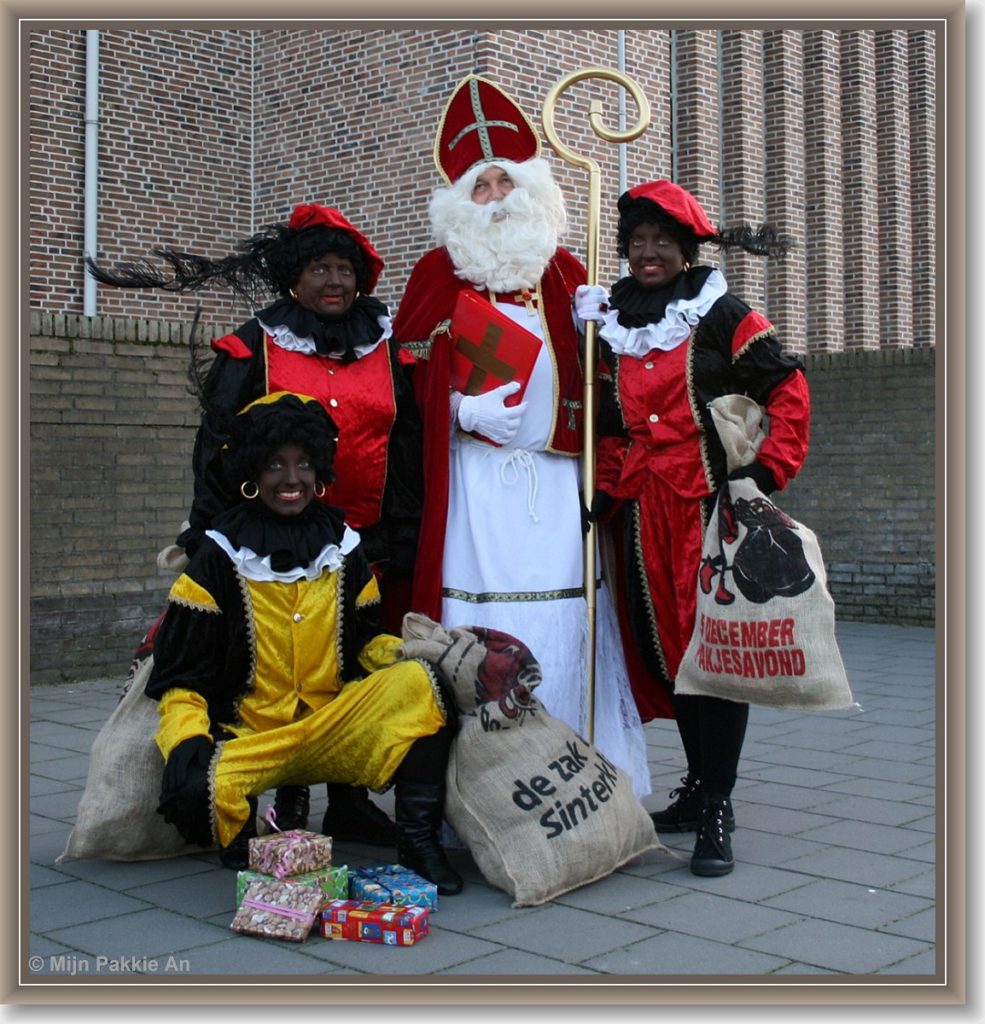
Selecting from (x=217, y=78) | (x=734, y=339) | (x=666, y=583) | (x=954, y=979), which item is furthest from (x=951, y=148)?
(x=217, y=78)

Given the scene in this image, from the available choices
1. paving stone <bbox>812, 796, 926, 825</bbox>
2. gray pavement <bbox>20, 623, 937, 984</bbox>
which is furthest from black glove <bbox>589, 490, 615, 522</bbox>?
paving stone <bbox>812, 796, 926, 825</bbox>

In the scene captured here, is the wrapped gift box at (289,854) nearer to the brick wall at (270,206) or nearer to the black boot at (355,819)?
the black boot at (355,819)

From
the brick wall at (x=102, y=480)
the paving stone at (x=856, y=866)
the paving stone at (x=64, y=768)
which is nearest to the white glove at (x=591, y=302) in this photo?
the paving stone at (x=856, y=866)

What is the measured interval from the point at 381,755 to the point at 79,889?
905 millimetres

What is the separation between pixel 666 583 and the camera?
4.09m

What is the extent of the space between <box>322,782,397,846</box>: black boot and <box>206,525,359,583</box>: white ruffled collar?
0.79 metres

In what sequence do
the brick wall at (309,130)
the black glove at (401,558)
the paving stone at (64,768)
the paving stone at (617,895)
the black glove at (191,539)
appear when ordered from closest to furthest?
the paving stone at (617,895) < the black glove at (191,539) < the black glove at (401,558) < the paving stone at (64,768) < the brick wall at (309,130)

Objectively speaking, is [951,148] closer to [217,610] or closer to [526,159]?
[526,159]

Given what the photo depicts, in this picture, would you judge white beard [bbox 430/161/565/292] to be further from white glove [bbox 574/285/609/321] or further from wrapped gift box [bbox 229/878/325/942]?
wrapped gift box [bbox 229/878/325/942]

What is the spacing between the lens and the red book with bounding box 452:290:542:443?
4.15 m

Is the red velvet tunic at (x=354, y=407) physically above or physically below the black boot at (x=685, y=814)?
above

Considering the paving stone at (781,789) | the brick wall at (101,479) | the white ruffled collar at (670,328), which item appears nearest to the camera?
the white ruffled collar at (670,328)

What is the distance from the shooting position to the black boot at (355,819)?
4.25 meters

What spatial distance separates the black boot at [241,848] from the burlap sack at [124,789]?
24 centimetres
